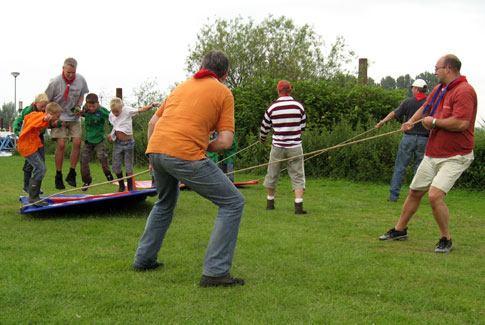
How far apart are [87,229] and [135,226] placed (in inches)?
22.9

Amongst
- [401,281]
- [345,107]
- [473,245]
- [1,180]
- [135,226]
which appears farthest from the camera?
[345,107]

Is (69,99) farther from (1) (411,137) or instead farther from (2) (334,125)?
(2) (334,125)

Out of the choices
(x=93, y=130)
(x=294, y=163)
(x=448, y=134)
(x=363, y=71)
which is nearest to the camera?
(x=448, y=134)

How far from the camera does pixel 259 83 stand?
17.6 meters

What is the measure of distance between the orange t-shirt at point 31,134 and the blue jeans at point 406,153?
575 cm

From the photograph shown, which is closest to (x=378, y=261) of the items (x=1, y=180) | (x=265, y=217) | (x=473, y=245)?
(x=473, y=245)

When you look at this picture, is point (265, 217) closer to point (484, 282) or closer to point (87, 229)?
point (87, 229)

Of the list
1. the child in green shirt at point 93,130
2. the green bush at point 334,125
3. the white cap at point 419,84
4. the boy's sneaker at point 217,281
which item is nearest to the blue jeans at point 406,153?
the white cap at point 419,84

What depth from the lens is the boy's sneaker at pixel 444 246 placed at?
21.7ft

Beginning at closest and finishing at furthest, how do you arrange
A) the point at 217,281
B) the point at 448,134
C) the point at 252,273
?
the point at 217,281
the point at 252,273
the point at 448,134

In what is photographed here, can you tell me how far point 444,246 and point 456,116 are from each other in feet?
4.36

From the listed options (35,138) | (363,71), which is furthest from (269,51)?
(35,138)

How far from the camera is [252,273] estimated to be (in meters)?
5.58

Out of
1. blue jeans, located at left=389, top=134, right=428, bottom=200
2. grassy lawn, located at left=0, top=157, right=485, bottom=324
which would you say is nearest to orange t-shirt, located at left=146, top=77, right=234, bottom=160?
grassy lawn, located at left=0, top=157, right=485, bottom=324
